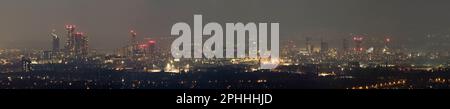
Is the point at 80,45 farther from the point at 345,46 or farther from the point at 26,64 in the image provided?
the point at 345,46

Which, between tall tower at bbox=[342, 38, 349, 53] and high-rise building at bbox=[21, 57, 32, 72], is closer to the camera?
high-rise building at bbox=[21, 57, 32, 72]

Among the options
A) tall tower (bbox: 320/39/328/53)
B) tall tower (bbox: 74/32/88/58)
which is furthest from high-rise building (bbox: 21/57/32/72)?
tall tower (bbox: 320/39/328/53)

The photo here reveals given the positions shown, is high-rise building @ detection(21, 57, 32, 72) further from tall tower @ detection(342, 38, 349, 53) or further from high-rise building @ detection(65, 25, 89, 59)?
tall tower @ detection(342, 38, 349, 53)

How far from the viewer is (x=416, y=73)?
25.2 m

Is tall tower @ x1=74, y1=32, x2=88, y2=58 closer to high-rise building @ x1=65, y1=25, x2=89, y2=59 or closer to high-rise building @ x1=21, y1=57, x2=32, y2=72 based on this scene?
high-rise building @ x1=65, y1=25, x2=89, y2=59

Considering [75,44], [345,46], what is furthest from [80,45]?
[345,46]

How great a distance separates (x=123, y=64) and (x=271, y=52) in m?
7.96

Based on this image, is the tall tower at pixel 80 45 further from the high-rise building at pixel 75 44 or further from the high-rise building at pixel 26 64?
the high-rise building at pixel 26 64
